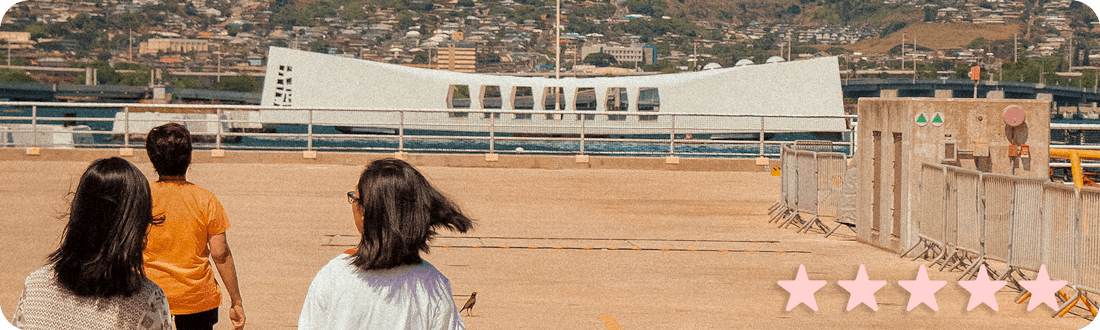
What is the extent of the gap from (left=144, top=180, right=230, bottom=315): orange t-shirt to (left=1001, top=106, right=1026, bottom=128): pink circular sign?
8827mm

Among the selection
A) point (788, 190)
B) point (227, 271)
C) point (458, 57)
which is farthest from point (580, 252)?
point (458, 57)

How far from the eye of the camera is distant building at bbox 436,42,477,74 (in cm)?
18950

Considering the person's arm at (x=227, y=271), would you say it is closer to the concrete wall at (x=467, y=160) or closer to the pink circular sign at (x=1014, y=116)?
the pink circular sign at (x=1014, y=116)

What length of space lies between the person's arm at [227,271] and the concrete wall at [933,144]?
8.31m

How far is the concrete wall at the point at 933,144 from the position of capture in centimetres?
1204

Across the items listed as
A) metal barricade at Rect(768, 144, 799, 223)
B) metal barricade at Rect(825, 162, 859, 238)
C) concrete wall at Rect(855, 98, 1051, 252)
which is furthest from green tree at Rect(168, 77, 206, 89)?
concrete wall at Rect(855, 98, 1051, 252)

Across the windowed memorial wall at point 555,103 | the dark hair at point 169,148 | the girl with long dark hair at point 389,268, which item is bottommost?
the girl with long dark hair at point 389,268

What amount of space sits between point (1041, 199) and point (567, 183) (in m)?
10.7

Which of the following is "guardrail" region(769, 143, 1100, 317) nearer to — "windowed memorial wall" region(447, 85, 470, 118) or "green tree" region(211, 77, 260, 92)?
"windowed memorial wall" region(447, 85, 470, 118)

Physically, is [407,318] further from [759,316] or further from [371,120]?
[371,120]

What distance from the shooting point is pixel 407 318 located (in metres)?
3.99

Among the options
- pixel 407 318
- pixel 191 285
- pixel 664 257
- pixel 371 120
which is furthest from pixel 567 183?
pixel 371 120

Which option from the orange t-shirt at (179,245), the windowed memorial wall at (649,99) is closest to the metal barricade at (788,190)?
the orange t-shirt at (179,245)

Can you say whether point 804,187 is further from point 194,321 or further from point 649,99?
point 649,99
